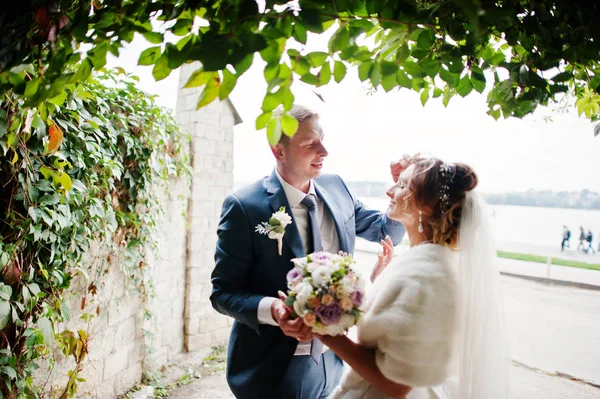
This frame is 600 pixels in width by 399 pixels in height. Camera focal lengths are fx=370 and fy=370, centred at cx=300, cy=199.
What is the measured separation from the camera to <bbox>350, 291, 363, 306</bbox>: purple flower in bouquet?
1.27m

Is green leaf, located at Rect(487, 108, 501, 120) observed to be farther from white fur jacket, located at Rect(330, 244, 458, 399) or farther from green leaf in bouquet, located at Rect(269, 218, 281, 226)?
green leaf in bouquet, located at Rect(269, 218, 281, 226)

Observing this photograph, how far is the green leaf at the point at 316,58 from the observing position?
0.91 meters

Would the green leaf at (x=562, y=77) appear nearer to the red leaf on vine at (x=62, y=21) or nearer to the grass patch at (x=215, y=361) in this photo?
the red leaf on vine at (x=62, y=21)

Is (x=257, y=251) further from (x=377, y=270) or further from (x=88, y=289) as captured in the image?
(x=88, y=289)

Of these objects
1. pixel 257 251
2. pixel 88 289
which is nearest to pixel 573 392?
pixel 257 251

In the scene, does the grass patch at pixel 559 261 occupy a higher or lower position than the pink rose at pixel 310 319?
lower

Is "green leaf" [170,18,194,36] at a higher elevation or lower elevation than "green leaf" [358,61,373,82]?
higher

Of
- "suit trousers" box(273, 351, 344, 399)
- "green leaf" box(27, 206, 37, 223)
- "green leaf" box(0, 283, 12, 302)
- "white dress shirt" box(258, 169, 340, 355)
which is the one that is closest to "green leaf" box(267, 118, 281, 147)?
"white dress shirt" box(258, 169, 340, 355)

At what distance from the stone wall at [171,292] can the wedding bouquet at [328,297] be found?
79.7 inches

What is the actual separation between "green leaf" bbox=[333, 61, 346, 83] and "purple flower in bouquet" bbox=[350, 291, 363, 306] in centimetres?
71

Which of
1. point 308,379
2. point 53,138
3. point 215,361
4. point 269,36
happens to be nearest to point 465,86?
point 269,36

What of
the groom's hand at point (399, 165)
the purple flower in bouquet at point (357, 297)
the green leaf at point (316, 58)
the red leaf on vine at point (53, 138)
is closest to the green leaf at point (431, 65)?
the green leaf at point (316, 58)

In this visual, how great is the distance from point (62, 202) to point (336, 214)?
1524mm

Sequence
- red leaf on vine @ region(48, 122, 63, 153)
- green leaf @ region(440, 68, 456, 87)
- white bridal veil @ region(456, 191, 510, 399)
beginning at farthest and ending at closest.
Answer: red leaf on vine @ region(48, 122, 63, 153) → white bridal veil @ region(456, 191, 510, 399) → green leaf @ region(440, 68, 456, 87)
